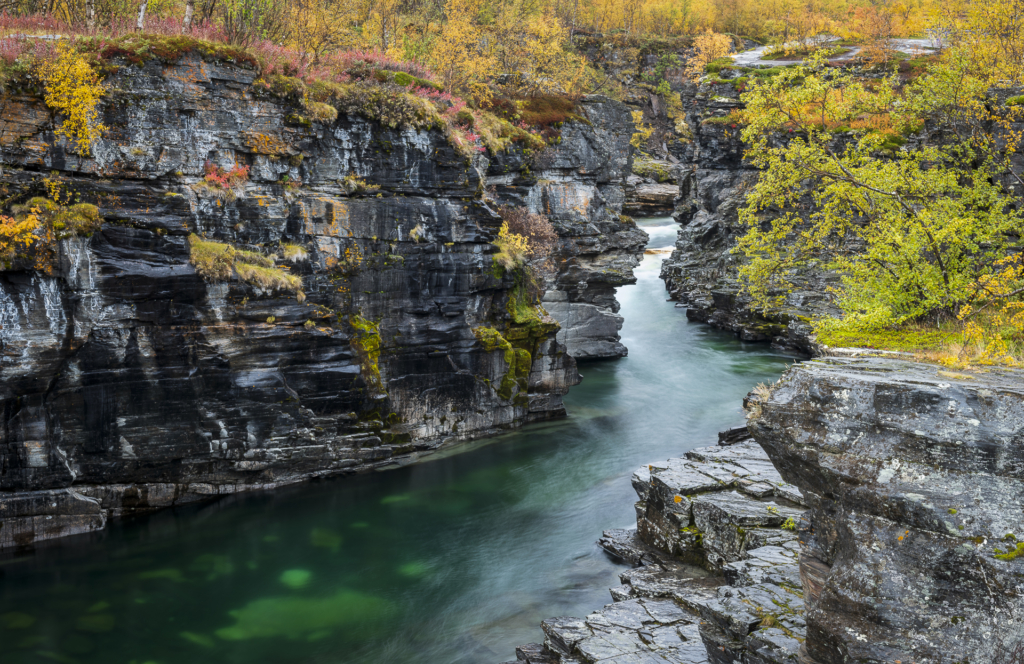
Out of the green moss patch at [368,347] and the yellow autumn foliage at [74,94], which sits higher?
the yellow autumn foliage at [74,94]

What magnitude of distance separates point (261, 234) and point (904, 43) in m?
50.6

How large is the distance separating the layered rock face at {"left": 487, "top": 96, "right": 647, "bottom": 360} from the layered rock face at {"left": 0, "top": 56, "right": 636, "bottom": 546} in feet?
25.6

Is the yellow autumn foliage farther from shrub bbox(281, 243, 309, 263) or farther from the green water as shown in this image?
the green water

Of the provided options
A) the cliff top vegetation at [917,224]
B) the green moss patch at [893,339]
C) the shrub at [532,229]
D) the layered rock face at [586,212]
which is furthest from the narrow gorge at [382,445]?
the layered rock face at [586,212]

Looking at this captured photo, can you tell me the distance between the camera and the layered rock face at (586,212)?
102 ft

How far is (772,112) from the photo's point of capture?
16.5 metres

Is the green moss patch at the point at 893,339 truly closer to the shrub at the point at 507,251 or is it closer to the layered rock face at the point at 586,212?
the shrub at the point at 507,251

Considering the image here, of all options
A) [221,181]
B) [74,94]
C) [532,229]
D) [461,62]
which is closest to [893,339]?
[221,181]

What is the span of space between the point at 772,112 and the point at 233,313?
15.8m

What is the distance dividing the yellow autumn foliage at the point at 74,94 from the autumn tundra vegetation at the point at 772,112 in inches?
1.4

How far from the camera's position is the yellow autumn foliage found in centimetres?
1667

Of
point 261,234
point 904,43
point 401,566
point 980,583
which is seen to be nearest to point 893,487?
point 980,583

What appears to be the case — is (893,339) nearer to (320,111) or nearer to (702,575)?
(702,575)

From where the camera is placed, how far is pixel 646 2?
80.1 m
